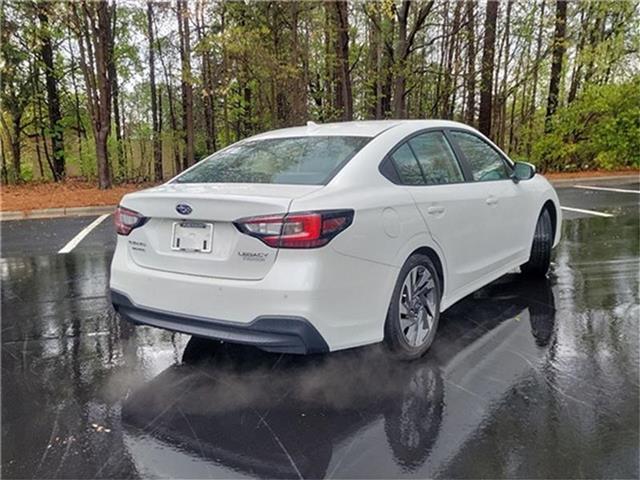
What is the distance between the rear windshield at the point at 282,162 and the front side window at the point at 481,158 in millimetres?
1065

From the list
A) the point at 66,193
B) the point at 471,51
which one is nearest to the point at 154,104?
the point at 66,193

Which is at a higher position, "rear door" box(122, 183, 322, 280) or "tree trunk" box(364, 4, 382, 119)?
"tree trunk" box(364, 4, 382, 119)

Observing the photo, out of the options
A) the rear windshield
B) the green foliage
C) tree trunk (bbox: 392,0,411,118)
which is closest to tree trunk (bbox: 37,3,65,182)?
tree trunk (bbox: 392,0,411,118)

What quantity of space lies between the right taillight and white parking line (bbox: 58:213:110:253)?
5.04 meters

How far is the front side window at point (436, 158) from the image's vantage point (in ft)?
11.3

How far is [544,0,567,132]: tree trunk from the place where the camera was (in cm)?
1543

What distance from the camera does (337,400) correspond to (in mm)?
2793

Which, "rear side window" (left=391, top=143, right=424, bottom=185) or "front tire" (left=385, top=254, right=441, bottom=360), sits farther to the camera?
"rear side window" (left=391, top=143, right=424, bottom=185)

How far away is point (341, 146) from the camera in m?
3.25

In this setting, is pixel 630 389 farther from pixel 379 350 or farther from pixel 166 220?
pixel 166 220

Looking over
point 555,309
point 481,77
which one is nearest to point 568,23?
point 481,77

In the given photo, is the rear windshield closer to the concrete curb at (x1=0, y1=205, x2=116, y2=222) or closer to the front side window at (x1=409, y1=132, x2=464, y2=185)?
the front side window at (x1=409, y1=132, x2=464, y2=185)

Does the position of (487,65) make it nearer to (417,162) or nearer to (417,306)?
(417,162)

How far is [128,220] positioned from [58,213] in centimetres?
817
